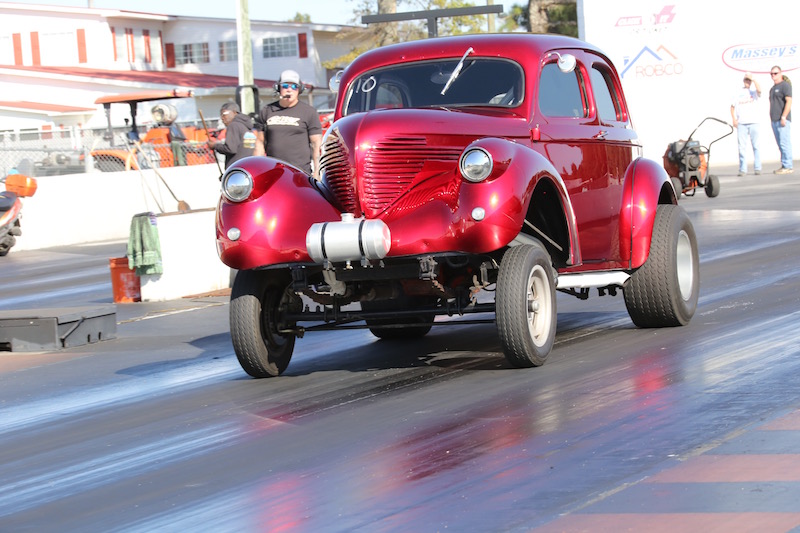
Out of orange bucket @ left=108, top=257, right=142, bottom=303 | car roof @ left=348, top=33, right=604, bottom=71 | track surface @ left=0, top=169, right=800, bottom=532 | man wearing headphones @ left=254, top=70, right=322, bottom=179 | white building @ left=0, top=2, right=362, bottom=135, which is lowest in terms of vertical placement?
track surface @ left=0, top=169, right=800, bottom=532

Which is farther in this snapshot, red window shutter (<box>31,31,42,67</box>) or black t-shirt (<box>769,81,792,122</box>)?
red window shutter (<box>31,31,42,67</box>)

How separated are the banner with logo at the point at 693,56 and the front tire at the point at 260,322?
2383 centimetres

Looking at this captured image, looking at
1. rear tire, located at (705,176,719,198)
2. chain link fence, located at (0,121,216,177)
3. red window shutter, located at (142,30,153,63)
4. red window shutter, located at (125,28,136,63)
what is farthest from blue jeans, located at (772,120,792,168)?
red window shutter, located at (142,30,153,63)

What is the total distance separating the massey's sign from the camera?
1206 inches

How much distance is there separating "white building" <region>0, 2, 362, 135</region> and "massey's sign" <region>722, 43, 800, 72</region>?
27.7 metres

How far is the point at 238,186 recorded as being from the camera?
7.90 meters

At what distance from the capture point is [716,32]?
31094 mm

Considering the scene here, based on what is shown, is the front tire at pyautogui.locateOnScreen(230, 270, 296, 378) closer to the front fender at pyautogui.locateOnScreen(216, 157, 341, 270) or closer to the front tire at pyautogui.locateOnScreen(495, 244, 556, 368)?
the front fender at pyautogui.locateOnScreen(216, 157, 341, 270)

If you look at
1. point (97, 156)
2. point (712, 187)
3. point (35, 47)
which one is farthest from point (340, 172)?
point (35, 47)

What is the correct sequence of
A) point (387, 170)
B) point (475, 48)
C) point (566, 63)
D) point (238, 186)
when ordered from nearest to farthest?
point (387, 170), point (238, 186), point (566, 63), point (475, 48)

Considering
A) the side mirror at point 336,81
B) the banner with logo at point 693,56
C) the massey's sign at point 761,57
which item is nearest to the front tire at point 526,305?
the side mirror at point 336,81

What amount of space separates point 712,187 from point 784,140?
5234mm

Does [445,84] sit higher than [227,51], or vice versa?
[227,51]

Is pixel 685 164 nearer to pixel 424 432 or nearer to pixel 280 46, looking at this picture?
pixel 424 432
